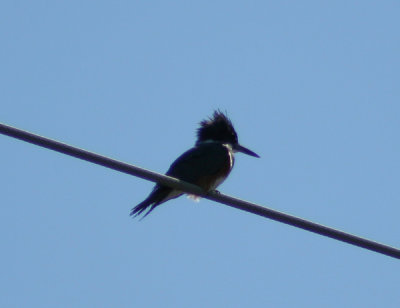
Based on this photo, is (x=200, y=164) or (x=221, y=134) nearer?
(x=200, y=164)

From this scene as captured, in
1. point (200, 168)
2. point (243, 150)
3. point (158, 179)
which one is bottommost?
point (158, 179)

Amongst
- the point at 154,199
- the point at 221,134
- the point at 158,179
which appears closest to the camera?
the point at 158,179

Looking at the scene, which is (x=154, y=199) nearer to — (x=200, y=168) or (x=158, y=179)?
(x=200, y=168)

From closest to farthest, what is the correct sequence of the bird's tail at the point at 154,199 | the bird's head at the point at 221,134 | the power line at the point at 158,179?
the power line at the point at 158,179 → the bird's tail at the point at 154,199 → the bird's head at the point at 221,134

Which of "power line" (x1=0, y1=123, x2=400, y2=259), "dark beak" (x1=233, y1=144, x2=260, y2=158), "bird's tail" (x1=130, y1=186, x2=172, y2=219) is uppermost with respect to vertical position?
"dark beak" (x1=233, y1=144, x2=260, y2=158)

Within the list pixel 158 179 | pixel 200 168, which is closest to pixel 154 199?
pixel 200 168

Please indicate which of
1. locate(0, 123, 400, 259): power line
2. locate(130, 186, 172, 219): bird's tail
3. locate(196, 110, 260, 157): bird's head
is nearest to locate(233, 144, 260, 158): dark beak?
locate(196, 110, 260, 157): bird's head

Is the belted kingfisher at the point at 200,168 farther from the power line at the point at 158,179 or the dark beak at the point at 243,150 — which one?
the power line at the point at 158,179

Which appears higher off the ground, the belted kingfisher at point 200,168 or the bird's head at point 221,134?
the bird's head at point 221,134

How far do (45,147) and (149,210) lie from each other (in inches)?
110

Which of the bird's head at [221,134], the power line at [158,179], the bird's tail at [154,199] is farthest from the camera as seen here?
the bird's head at [221,134]

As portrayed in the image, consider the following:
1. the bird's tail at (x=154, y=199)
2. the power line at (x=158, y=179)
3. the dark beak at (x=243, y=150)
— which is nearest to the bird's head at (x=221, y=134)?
the dark beak at (x=243, y=150)

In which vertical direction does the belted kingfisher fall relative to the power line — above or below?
above

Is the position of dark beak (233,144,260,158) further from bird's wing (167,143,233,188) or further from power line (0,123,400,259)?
power line (0,123,400,259)
